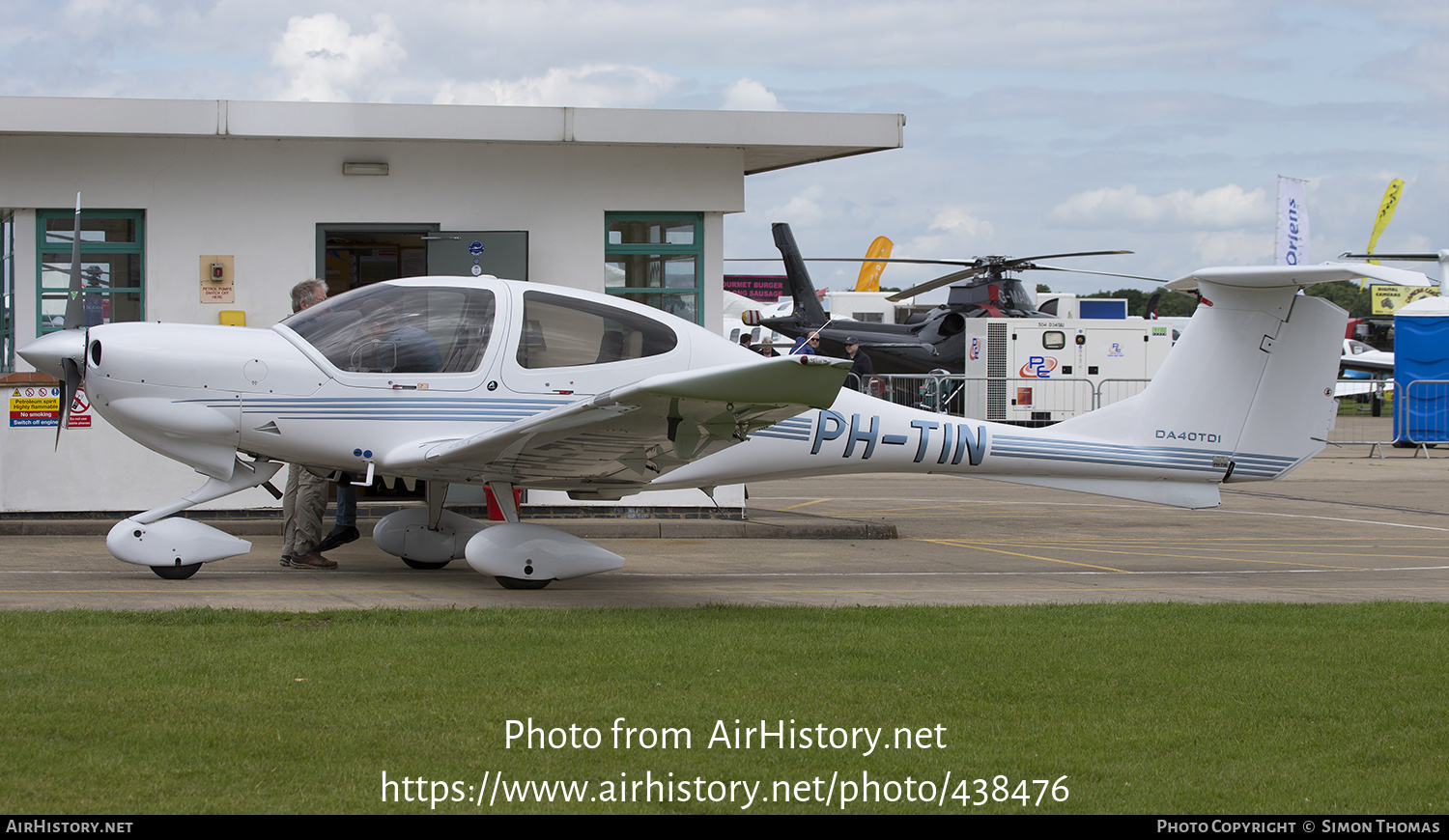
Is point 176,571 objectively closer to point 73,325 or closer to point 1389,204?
point 73,325

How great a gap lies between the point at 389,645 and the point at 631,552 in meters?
4.70

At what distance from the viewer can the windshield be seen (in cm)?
826

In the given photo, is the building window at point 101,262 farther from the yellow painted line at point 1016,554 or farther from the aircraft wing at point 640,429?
the yellow painted line at point 1016,554

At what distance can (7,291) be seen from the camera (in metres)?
12.1

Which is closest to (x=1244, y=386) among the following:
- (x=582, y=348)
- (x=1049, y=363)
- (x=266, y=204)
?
(x=582, y=348)

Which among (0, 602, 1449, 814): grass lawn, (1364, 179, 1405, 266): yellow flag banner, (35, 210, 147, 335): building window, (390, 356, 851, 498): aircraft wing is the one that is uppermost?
(1364, 179, 1405, 266): yellow flag banner

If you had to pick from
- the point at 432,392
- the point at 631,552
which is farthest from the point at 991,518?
the point at 432,392

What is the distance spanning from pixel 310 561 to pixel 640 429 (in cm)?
328

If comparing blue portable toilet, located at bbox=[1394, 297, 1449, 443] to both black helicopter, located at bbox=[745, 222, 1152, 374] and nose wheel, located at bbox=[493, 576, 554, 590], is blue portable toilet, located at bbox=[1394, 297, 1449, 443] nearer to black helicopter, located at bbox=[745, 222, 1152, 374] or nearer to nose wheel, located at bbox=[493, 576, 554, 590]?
black helicopter, located at bbox=[745, 222, 1152, 374]

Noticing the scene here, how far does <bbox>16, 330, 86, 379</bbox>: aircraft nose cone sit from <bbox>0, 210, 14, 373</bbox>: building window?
451cm

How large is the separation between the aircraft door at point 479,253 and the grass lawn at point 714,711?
582cm

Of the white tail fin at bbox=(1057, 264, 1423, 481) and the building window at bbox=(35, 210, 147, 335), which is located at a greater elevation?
the building window at bbox=(35, 210, 147, 335)

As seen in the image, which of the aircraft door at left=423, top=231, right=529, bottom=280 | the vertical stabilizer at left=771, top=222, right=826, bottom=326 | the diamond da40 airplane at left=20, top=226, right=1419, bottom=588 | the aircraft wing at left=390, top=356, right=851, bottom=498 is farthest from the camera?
the vertical stabilizer at left=771, top=222, right=826, bottom=326

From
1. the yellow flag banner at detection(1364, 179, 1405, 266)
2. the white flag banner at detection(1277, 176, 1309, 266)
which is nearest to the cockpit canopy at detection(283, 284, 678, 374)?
the white flag banner at detection(1277, 176, 1309, 266)
